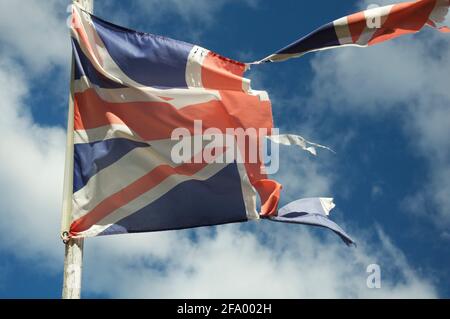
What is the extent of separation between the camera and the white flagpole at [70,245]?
15.4 metres

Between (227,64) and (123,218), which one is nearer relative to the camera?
(123,218)

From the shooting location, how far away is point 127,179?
1680cm

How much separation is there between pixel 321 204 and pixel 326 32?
299 cm

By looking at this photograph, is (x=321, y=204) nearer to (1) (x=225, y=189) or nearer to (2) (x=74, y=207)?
(1) (x=225, y=189)

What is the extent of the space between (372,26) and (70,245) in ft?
20.6

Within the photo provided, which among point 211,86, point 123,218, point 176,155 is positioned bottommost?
point 123,218

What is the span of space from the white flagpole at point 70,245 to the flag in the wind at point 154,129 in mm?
88

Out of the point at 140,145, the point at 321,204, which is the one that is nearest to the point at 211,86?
the point at 140,145

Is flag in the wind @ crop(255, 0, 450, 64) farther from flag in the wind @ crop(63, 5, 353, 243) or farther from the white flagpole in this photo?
the white flagpole

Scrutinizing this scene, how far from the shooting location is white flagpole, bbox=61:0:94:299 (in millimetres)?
15398

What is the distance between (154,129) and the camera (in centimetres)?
1714

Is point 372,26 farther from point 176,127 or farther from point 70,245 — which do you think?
point 70,245

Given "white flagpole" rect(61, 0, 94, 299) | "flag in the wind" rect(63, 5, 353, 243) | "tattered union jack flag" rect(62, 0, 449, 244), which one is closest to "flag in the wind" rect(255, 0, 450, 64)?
"tattered union jack flag" rect(62, 0, 449, 244)

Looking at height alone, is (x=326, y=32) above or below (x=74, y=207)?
above
